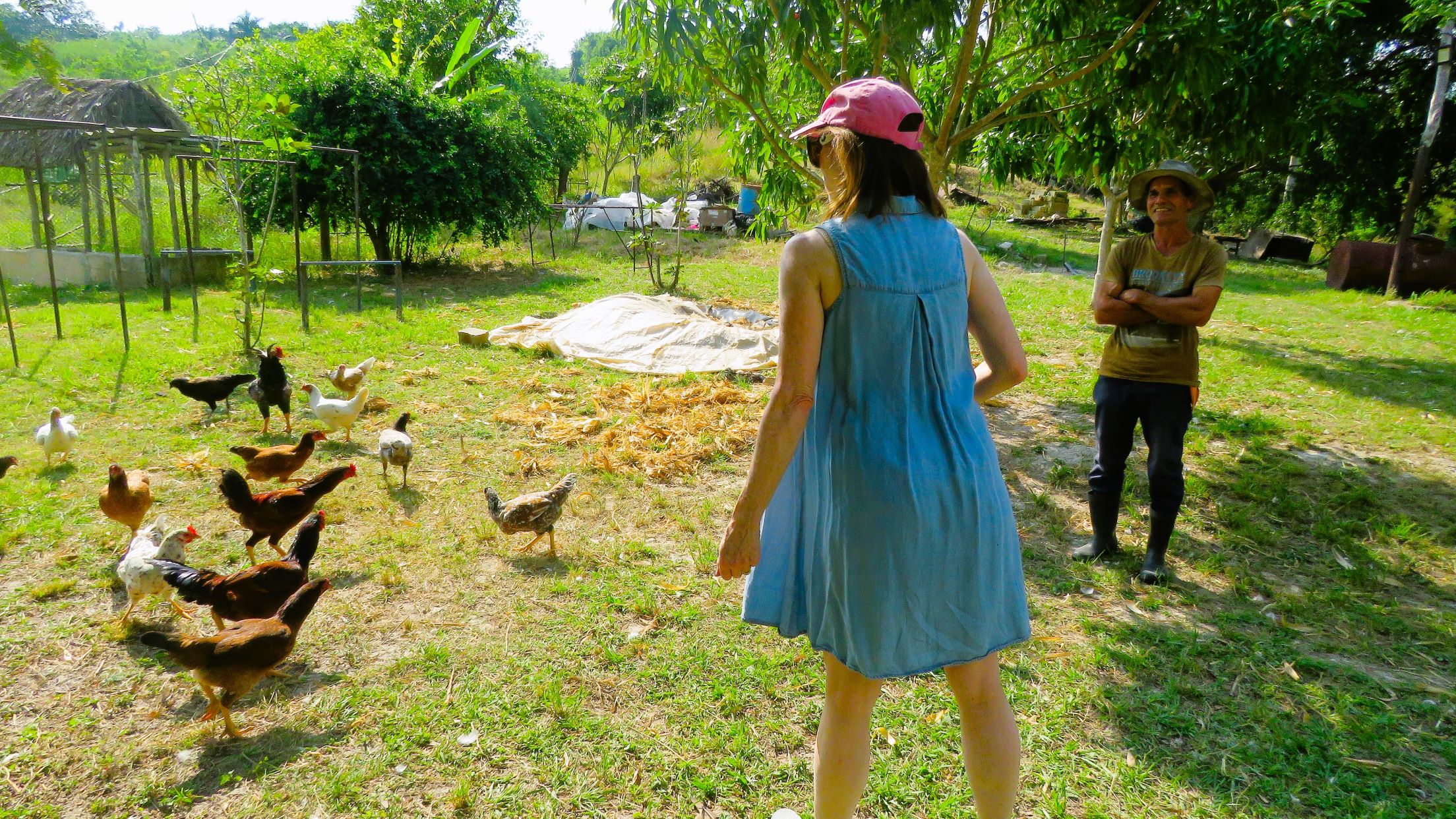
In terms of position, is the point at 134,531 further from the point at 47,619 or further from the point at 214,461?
the point at 214,461

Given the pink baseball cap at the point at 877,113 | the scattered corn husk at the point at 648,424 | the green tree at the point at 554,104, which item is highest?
the green tree at the point at 554,104

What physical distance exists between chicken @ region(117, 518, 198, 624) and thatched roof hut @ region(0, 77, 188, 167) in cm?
1229

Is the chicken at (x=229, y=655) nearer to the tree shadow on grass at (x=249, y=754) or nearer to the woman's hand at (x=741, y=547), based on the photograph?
the tree shadow on grass at (x=249, y=754)

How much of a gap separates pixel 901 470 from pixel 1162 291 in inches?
106

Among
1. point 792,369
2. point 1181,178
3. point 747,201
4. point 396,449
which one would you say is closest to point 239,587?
point 396,449

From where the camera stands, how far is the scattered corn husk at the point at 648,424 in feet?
18.2

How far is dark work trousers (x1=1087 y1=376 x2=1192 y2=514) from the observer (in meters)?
3.65

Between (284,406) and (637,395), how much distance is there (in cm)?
274

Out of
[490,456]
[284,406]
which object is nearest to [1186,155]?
[490,456]

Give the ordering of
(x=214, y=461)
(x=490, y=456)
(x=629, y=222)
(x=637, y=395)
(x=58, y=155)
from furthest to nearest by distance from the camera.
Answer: (x=629, y=222) → (x=58, y=155) → (x=637, y=395) → (x=490, y=456) → (x=214, y=461)

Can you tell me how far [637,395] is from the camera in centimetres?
702

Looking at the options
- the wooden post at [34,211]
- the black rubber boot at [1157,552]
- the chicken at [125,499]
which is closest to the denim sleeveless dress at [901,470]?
the black rubber boot at [1157,552]

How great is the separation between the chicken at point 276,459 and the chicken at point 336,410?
902 mm

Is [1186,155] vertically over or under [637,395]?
over
